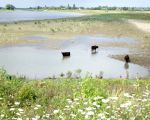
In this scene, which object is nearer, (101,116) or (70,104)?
(101,116)

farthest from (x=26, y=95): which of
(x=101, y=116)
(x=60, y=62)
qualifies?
(x=60, y=62)

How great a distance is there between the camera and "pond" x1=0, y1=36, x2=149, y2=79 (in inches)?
1308

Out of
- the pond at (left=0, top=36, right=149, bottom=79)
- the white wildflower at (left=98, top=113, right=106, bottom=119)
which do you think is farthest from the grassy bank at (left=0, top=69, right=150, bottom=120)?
the pond at (left=0, top=36, right=149, bottom=79)

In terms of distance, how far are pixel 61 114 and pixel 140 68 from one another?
27347mm

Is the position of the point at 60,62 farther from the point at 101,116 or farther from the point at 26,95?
the point at 101,116

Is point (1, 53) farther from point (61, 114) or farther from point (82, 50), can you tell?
point (61, 114)

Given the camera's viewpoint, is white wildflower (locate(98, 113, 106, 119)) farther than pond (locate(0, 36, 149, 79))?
No

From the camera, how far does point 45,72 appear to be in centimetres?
3297

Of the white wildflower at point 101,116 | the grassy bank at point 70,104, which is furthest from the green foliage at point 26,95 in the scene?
the white wildflower at point 101,116

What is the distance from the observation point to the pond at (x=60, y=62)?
33219 millimetres

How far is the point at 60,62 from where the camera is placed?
128 ft

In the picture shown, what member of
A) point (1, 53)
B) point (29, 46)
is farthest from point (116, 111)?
point (29, 46)

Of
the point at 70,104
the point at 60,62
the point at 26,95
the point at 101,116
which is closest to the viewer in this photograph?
the point at 101,116

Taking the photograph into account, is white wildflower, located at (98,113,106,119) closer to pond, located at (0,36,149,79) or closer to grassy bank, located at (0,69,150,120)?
grassy bank, located at (0,69,150,120)
